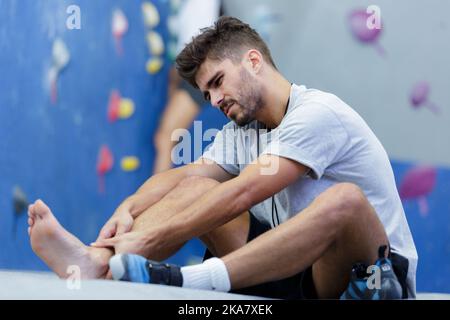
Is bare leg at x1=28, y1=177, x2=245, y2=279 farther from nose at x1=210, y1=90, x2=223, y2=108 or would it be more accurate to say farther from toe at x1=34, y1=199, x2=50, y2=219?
nose at x1=210, y1=90, x2=223, y2=108

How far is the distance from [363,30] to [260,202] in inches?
45.1

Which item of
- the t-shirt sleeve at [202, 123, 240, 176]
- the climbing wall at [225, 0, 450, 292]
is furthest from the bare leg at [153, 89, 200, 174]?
the t-shirt sleeve at [202, 123, 240, 176]

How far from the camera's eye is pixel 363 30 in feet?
10.7

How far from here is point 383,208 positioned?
2408 mm

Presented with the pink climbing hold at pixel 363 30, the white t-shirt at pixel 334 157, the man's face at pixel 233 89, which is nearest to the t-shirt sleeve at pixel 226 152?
the man's face at pixel 233 89

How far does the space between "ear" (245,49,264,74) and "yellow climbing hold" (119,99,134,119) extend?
68cm

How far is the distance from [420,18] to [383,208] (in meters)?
1.11

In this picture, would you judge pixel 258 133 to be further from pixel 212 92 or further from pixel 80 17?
pixel 80 17

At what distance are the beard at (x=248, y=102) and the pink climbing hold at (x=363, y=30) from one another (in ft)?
2.65

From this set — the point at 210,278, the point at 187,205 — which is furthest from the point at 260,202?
the point at 210,278

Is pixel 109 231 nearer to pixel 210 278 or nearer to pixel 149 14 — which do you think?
pixel 210 278

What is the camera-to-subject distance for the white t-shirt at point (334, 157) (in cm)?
233
